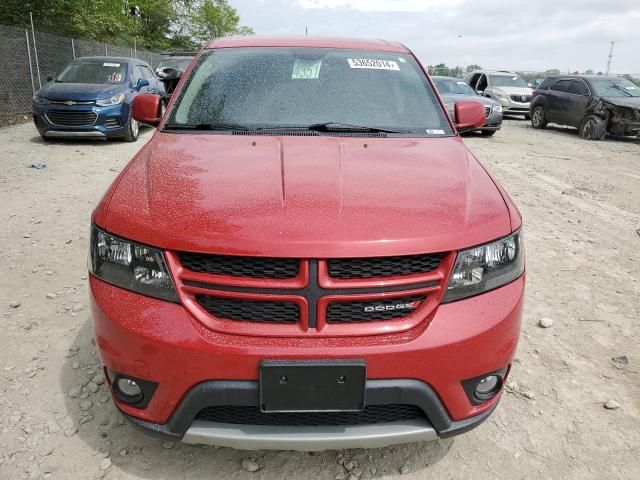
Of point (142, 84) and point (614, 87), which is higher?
point (614, 87)

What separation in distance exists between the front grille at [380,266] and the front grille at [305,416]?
469mm

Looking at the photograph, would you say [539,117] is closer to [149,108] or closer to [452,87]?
[452,87]

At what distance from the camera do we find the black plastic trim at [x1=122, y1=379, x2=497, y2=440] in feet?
5.86

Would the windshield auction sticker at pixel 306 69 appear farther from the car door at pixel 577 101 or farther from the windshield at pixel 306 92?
the car door at pixel 577 101

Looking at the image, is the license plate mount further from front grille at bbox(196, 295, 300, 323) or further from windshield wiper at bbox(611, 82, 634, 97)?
windshield wiper at bbox(611, 82, 634, 97)

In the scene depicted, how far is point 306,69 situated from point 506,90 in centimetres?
1700

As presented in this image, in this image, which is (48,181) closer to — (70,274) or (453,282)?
(70,274)

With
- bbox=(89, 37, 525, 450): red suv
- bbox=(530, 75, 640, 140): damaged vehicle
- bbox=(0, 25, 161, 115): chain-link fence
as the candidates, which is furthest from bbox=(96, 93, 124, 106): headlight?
bbox=(530, 75, 640, 140): damaged vehicle

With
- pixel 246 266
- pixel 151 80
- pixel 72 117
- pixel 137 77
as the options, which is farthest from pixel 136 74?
pixel 246 266

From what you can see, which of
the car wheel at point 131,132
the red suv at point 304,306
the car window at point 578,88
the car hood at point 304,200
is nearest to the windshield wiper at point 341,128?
the car hood at point 304,200

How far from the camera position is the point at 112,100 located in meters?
9.86

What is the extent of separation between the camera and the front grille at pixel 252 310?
1831 mm

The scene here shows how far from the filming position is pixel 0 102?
12.8 m

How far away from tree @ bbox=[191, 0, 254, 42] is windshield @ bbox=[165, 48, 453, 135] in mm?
51895
